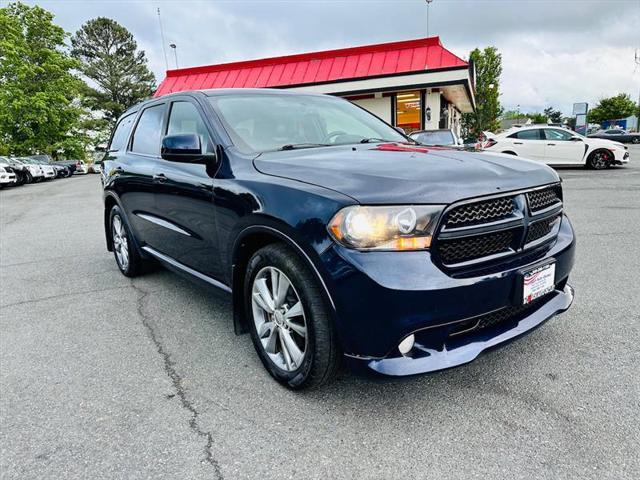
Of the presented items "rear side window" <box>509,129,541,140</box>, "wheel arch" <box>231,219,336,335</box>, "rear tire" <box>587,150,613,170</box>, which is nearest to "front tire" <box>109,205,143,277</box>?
"wheel arch" <box>231,219,336,335</box>

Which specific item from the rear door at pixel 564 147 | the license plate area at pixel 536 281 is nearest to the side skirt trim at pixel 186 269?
the license plate area at pixel 536 281

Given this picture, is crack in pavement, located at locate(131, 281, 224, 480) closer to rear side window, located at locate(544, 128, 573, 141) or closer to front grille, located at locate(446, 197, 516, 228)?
front grille, located at locate(446, 197, 516, 228)

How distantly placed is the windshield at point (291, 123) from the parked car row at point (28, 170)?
1650 centimetres

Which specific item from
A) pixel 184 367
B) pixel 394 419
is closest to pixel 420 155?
pixel 394 419

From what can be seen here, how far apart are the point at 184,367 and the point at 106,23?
55.2m

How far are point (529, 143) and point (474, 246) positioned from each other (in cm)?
1431

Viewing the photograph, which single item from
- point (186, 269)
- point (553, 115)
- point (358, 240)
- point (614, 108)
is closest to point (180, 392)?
point (186, 269)

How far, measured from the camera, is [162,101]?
13.0 feet

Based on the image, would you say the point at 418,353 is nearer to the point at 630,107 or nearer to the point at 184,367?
the point at 184,367

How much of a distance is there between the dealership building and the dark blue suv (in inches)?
622

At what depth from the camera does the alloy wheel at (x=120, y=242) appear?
4.89 meters

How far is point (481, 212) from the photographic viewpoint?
86.0 inches

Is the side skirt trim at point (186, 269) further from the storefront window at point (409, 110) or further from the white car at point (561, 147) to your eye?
the storefront window at point (409, 110)

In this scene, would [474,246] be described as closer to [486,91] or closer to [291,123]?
[291,123]
